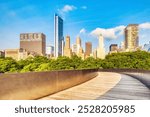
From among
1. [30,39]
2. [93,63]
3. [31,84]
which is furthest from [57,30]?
[93,63]

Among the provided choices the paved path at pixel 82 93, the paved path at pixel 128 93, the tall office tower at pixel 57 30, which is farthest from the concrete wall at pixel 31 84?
the tall office tower at pixel 57 30

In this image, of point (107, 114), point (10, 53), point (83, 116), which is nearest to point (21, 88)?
point (83, 116)

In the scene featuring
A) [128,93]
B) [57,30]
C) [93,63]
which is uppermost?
[57,30]

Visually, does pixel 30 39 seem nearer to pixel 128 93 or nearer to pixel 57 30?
pixel 57 30

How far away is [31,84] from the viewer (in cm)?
746

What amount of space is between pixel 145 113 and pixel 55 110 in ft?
7.59

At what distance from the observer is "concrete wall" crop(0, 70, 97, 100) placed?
20.5 ft

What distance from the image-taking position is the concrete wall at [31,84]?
6.24 meters

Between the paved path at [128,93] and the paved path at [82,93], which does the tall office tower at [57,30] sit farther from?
the paved path at [128,93]

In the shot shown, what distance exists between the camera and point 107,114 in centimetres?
537

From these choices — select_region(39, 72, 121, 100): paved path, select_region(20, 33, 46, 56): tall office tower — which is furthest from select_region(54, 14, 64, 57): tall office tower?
select_region(20, 33, 46, 56): tall office tower

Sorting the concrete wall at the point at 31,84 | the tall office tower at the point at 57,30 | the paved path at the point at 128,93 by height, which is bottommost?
the paved path at the point at 128,93

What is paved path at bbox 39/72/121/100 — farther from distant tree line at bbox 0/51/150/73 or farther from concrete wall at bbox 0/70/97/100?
distant tree line at bbox 0/51/150/73

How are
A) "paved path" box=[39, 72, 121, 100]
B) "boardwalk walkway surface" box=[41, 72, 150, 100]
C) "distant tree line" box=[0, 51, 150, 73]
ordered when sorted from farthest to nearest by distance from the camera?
"distant tree line" box=[0, 51, 150, 73], "boardwalk walkway surface" box=[41, 72, 150, 100], "paved path" box=[39, 72, 121, 100]
